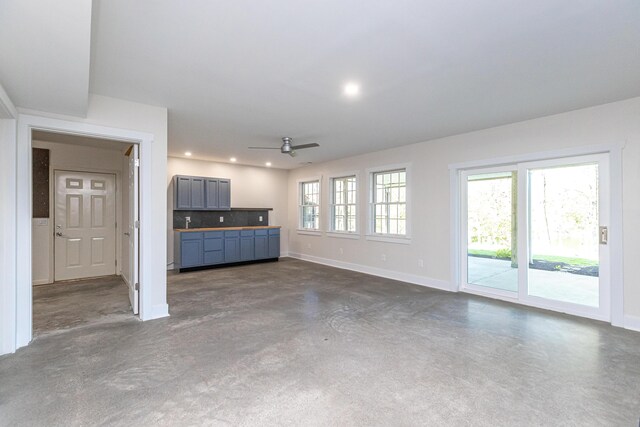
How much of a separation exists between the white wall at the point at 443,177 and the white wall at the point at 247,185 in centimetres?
59

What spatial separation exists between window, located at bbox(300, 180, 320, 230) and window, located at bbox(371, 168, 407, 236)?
72.1 inches

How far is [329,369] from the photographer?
2.40m

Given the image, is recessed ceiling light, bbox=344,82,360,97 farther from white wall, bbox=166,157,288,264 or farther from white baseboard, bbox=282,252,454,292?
white wall, bbox=166,157,288,264

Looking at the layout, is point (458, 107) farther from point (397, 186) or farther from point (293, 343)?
point (293, 343)

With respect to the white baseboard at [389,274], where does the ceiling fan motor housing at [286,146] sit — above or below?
above

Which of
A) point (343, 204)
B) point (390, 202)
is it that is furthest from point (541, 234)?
point (343, 204)

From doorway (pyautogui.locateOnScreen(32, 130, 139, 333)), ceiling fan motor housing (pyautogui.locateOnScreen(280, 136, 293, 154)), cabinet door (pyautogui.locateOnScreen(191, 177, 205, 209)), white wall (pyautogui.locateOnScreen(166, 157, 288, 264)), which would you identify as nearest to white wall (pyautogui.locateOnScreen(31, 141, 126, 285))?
doorway (pyautogui.locateOnScreen(32, 130, 139, 333))

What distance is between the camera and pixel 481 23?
77.3 inches

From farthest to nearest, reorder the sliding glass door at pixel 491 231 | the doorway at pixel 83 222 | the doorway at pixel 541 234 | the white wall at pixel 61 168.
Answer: the white wall at pixel 61 168 → the doorway at pixel 83 222 → the sliding glass door at pixel 491 231 → the doorway at pixel 541 234

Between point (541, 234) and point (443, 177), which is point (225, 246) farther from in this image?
point (541, 234)

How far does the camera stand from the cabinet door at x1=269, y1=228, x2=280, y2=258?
24.6 feet

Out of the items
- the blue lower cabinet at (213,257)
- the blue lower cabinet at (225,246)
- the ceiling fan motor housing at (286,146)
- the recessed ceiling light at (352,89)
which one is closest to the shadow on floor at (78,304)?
the blue lower cabinet at (225,246)

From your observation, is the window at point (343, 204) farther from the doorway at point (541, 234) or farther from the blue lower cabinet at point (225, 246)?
the doorway at point (541, 234)

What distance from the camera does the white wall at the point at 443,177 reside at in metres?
3.29
